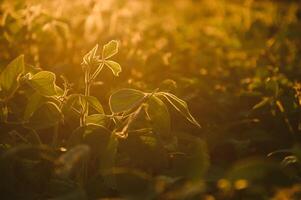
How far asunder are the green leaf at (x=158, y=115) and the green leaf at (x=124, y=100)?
0.16 feet

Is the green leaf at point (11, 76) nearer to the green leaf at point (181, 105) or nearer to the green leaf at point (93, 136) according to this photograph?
the green leaf at point (93, 136)

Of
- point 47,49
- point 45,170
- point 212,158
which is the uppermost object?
point 47,49

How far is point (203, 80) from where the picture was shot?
264 cm

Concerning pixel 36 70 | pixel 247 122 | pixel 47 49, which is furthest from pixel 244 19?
pixel 36 70

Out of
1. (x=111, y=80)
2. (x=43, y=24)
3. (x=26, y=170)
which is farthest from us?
(x=43, y=24)

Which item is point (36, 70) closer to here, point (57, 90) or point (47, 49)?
point (57, 90)

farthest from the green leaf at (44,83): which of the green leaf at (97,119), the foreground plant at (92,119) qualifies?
the green leaf at (97,119)

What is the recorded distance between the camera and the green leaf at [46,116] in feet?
4.98

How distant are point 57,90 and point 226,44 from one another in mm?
1946

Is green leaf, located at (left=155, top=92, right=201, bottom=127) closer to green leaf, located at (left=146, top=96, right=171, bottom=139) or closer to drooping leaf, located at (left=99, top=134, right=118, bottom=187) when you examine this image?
green leaf, located at (left=146, top=96, right=171, bottom=139)

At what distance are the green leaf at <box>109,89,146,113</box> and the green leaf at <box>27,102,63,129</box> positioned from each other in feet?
0.55

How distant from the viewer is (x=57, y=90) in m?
1.60

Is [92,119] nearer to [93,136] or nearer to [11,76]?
[93,136]

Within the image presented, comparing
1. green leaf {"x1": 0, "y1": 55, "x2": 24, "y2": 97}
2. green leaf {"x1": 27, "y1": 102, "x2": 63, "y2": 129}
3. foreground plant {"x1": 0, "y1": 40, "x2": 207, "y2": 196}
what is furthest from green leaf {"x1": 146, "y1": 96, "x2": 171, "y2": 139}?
green leaf {"x1": 0, "y1": 55, "x2": 24, "y2": 97}
